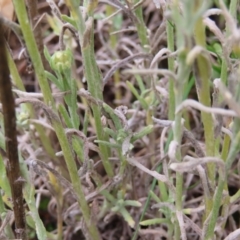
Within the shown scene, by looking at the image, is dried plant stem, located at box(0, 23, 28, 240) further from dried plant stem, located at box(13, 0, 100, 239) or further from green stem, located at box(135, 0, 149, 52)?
green stem, located at box(135, 0, 149, 52)

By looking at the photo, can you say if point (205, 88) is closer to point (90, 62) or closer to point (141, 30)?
point (90, 62)

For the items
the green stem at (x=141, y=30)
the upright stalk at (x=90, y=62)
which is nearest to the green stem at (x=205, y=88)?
the upright stalk at (x=90, y=62)

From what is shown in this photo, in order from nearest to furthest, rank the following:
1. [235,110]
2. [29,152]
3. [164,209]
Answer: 1. [235,110]
2. [164,209]
3. [29,152]

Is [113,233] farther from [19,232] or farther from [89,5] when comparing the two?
[89,5]

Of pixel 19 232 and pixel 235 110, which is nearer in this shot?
pixel 235 110

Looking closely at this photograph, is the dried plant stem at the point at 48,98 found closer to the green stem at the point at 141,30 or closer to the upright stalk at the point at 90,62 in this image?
the upright stalk at the point at 90,62

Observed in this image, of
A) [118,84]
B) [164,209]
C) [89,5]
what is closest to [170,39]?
[89,5]
